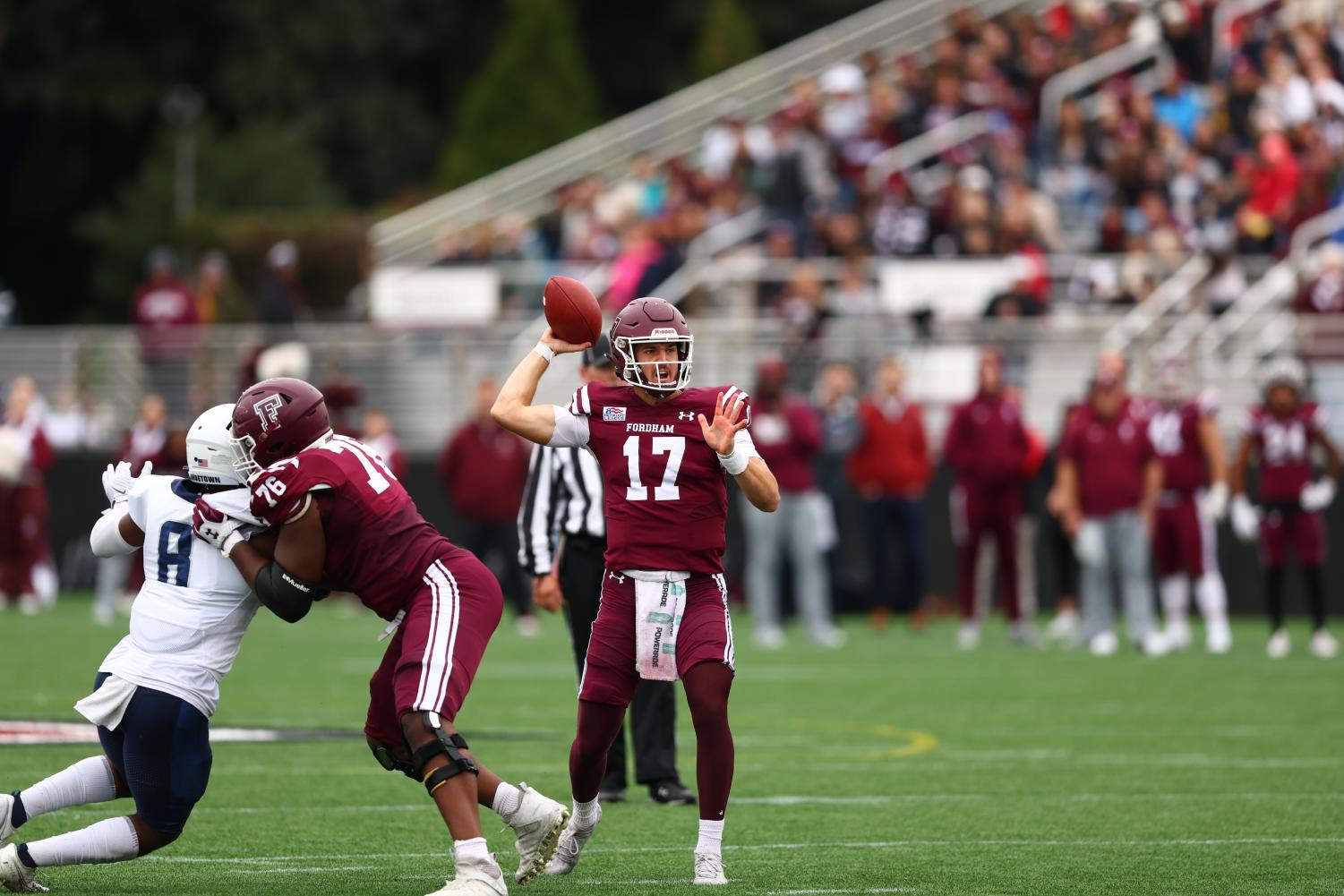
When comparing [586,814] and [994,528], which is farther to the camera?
[994,528]

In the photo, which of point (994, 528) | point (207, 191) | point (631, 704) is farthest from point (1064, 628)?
point (207, 191)

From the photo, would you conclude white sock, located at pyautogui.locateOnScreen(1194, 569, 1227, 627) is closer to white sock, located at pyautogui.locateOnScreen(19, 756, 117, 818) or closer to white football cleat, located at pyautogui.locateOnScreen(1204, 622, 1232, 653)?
white football cleat, located at pyautogui.locateOnScreen(1204, 622, 1232, 653)

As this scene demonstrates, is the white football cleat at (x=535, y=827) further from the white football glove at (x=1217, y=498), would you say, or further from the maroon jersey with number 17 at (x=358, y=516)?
the white football glove at (x=1217, y=498)

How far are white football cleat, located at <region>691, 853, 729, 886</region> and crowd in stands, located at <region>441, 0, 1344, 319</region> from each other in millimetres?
12893

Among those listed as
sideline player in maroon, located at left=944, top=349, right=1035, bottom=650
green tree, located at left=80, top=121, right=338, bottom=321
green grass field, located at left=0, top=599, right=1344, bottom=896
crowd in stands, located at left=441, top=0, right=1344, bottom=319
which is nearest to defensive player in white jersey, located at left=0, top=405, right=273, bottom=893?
green grass field, located at left=0, top=599, right=1344, bottom=896

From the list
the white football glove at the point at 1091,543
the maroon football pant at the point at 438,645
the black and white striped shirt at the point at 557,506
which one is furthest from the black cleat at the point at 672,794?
the white football glove at the point at 1091,543

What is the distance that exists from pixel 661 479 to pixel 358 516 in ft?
3.27

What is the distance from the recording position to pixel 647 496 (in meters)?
6.85

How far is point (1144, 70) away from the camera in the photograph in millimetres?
25359

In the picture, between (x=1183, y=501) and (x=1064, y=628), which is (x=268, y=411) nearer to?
(x=1183, y=501)

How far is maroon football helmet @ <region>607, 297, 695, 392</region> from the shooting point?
6.83m

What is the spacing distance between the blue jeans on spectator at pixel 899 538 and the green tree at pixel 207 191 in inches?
970

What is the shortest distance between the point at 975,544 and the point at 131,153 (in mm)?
31016

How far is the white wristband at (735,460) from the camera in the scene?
668 cm
